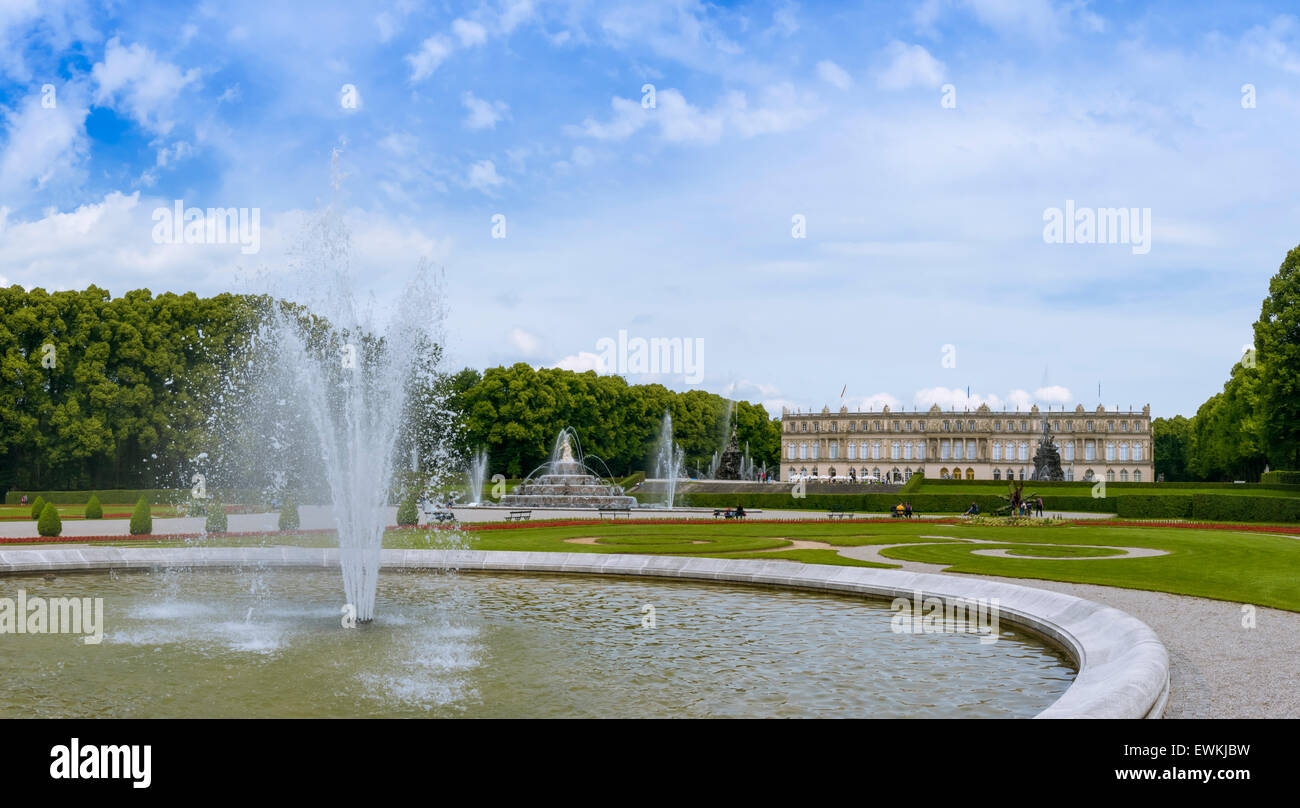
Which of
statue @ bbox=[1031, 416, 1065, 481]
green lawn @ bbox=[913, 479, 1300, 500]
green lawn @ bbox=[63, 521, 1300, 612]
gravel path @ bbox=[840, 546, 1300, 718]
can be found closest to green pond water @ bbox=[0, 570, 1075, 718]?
gravel path @ bbox=[840, 546, 1300, 718]

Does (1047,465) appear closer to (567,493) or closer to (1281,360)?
(1281,360)

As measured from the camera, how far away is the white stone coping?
8.67m

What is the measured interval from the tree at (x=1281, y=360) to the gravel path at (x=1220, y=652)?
38.1 m

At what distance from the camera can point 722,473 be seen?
225 feet

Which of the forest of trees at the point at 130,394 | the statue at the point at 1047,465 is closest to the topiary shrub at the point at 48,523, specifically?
the forest of trees at the point at 130,394

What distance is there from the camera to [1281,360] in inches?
A: 1844

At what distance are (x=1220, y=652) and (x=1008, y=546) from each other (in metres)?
15.3

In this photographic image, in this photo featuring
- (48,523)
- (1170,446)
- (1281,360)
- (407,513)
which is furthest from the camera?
(1170,446)

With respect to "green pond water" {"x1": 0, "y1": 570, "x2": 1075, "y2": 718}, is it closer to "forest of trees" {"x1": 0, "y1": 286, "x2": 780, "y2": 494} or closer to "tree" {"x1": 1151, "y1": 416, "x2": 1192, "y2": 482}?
"forest of trees" {"x1": 0, "y1": 286, "x2": 780, "y2": 494}

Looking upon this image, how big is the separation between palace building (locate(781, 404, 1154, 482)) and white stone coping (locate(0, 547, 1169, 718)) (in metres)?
120

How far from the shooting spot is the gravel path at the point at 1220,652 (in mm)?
8953

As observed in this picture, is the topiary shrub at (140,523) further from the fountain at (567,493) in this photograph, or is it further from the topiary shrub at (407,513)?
the fountain at (567,493)

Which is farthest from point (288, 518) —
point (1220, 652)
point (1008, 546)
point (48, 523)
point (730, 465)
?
point (730, 465)
